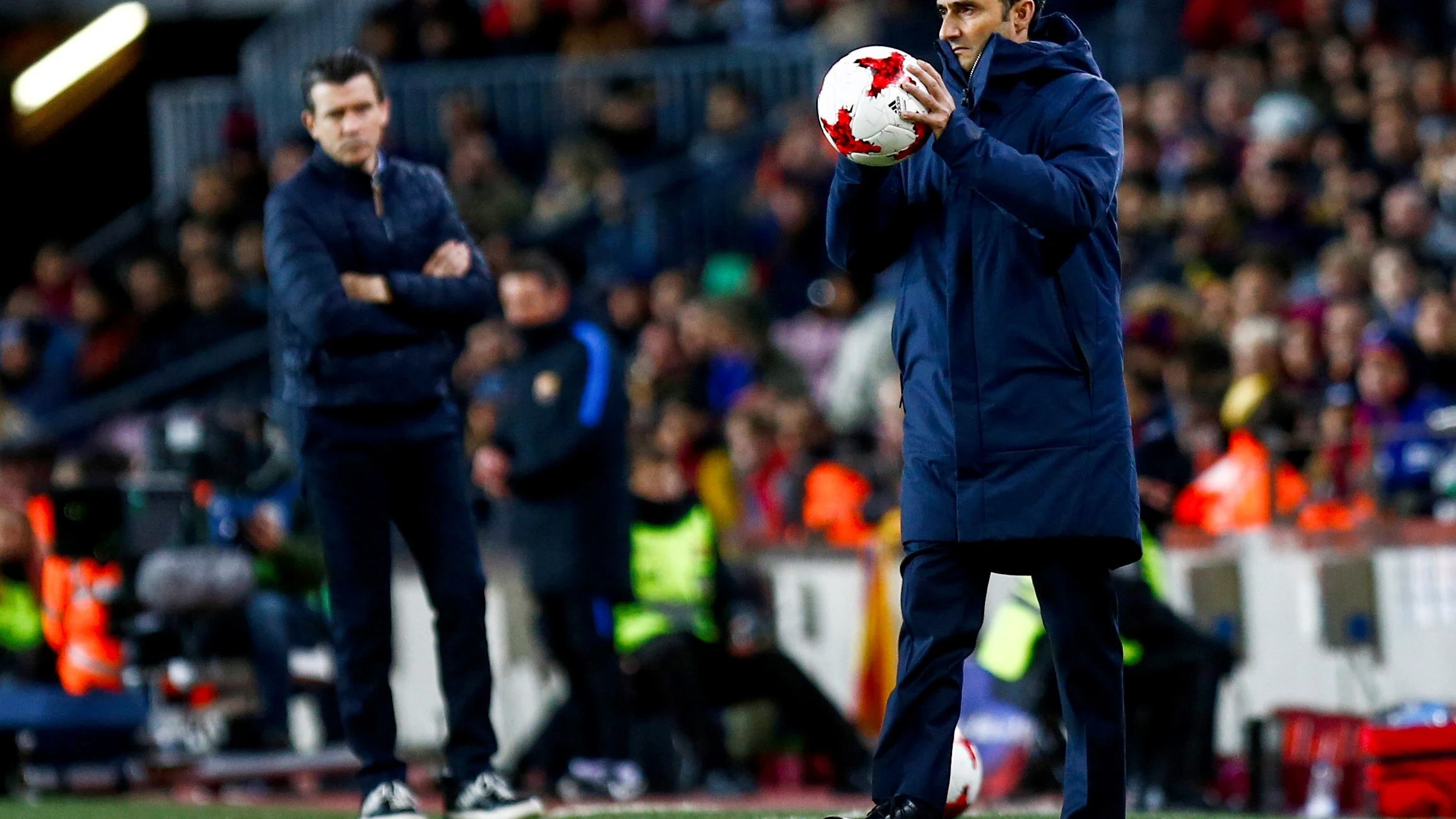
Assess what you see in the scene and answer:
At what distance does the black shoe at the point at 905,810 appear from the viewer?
5289mm

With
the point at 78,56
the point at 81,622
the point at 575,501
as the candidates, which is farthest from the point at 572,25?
the point at 575,501

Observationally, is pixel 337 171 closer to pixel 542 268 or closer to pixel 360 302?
pixel 360 302

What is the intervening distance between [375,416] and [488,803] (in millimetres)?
1224

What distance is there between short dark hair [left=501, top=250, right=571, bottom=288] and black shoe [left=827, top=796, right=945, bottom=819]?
475 centimetres

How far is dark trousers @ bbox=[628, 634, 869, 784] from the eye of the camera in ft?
34.7

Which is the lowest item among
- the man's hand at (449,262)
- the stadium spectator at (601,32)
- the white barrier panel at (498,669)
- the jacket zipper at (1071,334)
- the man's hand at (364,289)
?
the white barrier panel at (498,669)

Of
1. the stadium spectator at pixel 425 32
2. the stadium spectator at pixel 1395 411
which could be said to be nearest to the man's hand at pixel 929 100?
the stadium spectator at pixel 1395 411

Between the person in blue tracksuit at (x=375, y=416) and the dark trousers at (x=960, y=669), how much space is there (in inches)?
75.1

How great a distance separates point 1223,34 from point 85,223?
1172cm

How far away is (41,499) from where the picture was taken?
11109mm

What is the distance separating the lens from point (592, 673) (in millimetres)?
9547

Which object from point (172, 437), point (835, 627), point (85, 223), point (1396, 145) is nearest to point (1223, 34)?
point (1396, 145)

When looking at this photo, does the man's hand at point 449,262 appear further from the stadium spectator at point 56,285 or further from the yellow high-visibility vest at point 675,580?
the stadium spectator at point 56,285

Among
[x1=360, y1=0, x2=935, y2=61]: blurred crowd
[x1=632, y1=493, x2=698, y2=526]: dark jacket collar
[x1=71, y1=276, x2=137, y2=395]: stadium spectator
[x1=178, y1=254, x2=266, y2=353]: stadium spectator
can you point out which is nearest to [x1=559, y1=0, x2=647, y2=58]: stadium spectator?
[x1=360, y1=0, x2=935, y2=61]: blurred crowd
